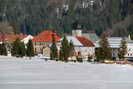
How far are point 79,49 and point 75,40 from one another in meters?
2.50

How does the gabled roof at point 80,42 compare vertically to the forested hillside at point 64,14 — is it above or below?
below

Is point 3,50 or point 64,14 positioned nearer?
point 3,50

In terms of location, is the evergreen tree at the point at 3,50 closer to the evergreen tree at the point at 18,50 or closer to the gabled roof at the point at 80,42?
the evergreen tree at the point at 18,50

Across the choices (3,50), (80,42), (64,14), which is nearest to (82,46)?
(80,42)

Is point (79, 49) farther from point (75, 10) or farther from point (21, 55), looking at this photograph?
point (75, 10)

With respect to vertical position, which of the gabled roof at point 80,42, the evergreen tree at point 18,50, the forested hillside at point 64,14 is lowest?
the evergreen tree at point 18,50

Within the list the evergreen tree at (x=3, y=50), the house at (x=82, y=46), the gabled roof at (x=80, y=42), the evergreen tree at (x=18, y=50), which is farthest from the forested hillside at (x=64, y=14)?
the evergreen tree at (x=18, y=50)

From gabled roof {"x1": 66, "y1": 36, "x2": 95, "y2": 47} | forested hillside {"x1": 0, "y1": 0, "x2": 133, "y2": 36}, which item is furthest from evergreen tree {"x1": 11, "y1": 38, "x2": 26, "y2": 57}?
forested hillside {"x1": 0, "y1": 0, "x2": 133, "y2": 36}

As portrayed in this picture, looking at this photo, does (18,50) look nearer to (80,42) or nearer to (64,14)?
(80,42)

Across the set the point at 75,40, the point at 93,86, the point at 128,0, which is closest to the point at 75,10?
the point at 128,0

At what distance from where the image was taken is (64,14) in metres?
140

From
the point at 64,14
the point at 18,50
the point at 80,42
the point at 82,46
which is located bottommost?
the point at 18,50

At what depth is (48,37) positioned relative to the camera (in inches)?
3403

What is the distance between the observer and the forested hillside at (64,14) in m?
128
